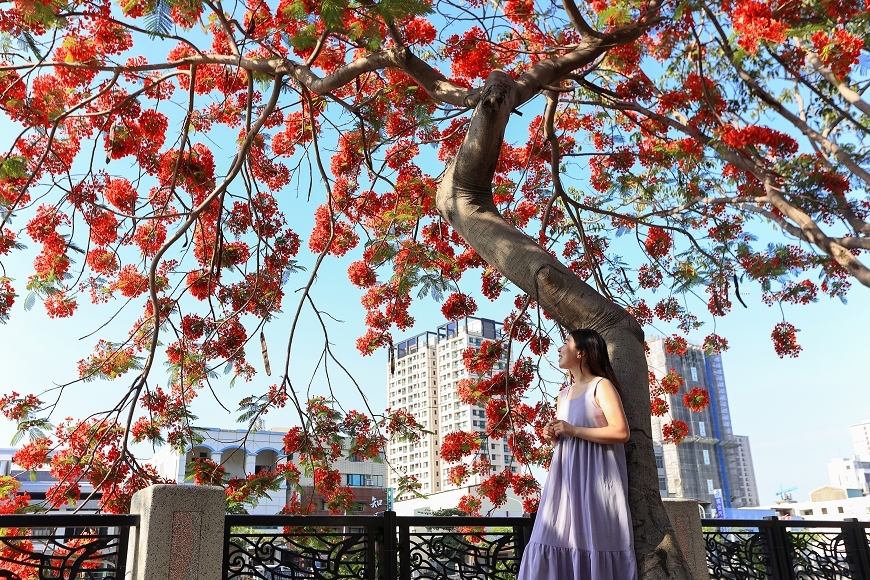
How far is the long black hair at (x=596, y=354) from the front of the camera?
2.35 m

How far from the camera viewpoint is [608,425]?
2.28m

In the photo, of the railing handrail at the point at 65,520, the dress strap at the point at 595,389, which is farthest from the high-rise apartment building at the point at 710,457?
the railing handrail at the point at 65,520

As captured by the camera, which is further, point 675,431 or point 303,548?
point 675,431

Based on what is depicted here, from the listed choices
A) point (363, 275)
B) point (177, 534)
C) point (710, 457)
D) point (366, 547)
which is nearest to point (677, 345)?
point (363, 275)

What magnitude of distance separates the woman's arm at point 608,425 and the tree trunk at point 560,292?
0.07 metres

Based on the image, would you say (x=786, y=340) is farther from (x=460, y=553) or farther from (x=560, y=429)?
(x=560, y=429)

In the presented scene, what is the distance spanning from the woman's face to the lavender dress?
11 cm

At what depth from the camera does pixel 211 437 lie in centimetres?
490

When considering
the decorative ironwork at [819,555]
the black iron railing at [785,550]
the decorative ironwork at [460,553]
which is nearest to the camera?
the decorative ironwork at [460,553]

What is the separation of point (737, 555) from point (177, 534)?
12.6ft

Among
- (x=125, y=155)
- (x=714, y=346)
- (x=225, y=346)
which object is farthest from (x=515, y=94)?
(x=714, y=346)

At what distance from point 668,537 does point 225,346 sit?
4052mm

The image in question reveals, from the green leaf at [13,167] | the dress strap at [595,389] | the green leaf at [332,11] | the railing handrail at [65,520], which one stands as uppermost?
the green leaf at [13,167]

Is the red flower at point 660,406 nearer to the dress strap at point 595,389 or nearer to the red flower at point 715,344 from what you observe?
the red flower at point 715,344
